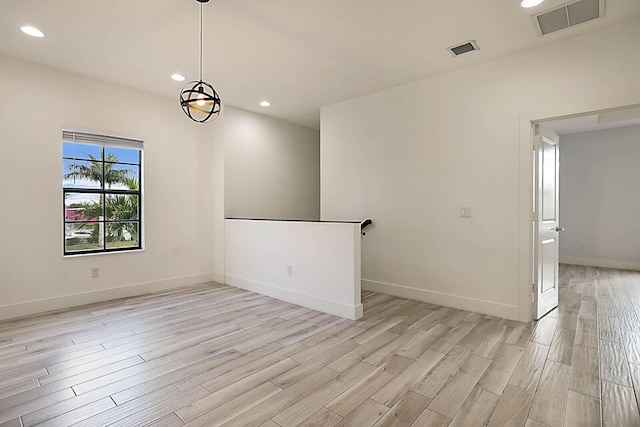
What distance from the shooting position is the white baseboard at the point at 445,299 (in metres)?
3.59

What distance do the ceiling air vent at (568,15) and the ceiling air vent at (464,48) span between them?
0.52 metres

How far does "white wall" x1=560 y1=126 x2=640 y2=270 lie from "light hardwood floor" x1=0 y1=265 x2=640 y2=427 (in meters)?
3.25

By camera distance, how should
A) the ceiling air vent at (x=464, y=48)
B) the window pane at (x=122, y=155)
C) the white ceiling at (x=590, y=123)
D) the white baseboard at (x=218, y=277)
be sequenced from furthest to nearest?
the white ceiling at (x=590, y=123)
the white baseboard at (x=218, y=277)
the window pane at (x=122, y=155)
the ceiling air vent at (x=464, y=48)

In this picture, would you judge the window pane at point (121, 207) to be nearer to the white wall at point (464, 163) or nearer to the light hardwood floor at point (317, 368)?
the light hardwood floor at point (317, 368)

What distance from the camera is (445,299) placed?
404 centimetres

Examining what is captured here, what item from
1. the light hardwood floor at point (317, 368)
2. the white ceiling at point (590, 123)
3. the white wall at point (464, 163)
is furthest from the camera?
the white ceiling at point (590, 123)

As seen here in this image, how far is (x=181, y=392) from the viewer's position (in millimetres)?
2189

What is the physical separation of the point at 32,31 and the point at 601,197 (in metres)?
9.14

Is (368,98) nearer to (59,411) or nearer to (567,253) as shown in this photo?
(59,411)

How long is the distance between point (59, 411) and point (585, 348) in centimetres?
394

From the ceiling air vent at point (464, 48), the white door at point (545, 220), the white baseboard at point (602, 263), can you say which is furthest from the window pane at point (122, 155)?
the white baseboard at point (602, 263)

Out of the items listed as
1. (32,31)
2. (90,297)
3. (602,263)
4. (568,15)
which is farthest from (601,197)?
(32,31)

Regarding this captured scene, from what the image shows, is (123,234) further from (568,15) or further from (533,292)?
(568,15)

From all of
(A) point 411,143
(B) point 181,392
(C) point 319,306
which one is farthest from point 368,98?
(B) point 181,392
